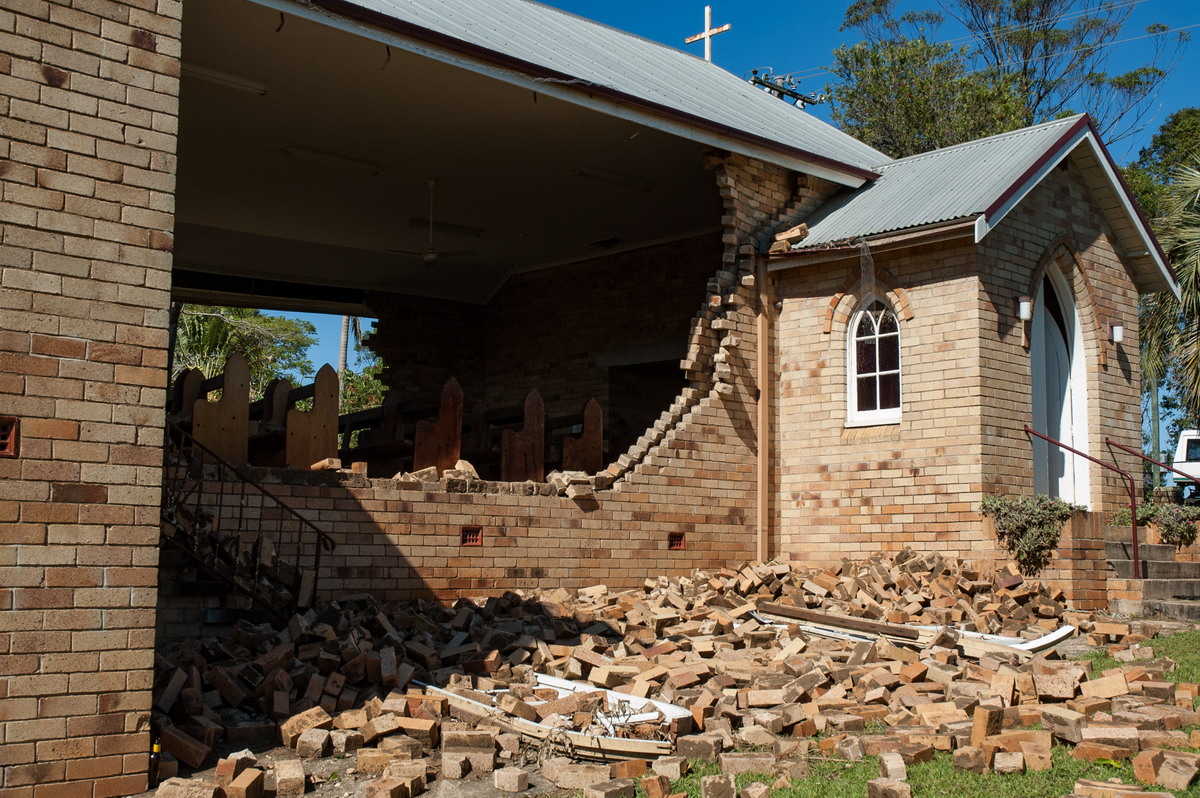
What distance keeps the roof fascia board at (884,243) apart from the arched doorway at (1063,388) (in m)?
2.31

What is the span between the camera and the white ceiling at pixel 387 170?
471 inches

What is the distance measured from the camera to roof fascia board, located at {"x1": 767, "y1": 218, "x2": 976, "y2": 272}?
1305 cm

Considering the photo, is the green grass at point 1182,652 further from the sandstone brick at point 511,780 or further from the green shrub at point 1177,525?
the sandstone brick at point 511,780

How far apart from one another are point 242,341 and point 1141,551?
2571 cm

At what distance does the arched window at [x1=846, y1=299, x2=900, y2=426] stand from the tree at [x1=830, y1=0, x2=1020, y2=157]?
1656 centimetres

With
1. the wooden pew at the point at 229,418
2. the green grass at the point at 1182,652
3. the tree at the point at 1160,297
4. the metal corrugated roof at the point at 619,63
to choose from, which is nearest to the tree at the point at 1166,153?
the tree at the point at 1160,297

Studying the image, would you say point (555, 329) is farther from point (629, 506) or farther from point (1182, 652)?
point (1182, 652)

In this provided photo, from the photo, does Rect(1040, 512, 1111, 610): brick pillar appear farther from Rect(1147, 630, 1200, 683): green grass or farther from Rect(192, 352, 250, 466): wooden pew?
Rect(192, 352, 250, 466): wooden pew

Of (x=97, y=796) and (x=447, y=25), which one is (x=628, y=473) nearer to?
(x=447, y=25)

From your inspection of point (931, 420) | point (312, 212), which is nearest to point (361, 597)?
point (931, 420)

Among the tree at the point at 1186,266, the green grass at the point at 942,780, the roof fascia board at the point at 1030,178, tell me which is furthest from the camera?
the tree at the point at 1186,266

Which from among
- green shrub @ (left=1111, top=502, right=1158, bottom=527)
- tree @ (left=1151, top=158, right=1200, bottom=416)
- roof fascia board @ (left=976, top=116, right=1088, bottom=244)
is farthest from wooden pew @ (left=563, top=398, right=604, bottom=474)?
tree @ (left=1151, top=158, right=1200, bottom=416)

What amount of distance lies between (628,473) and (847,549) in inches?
111

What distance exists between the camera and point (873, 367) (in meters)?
14.3
